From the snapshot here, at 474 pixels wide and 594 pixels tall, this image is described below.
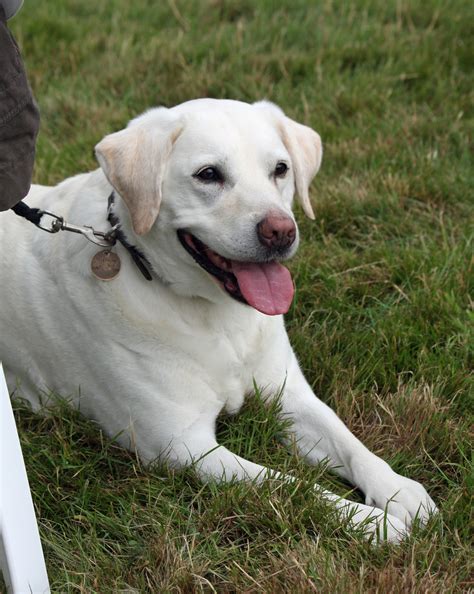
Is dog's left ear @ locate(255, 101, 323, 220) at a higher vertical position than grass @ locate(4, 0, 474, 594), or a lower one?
higher

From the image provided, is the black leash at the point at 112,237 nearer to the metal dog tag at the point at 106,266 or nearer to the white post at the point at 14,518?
the metal dog tag at the point at 106,266

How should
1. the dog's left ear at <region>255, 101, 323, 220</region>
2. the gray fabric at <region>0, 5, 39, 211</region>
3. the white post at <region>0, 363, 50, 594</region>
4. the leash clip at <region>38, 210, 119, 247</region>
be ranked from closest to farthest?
the white post at <region>0, 363, 50, 594</region> < the gray fabric at <region>0, 5, 39, 211</region> < the leash clip at <region>38, 210, 119, 247</region> < the dog's left ear at <region>255, 101, 323, 220</region>

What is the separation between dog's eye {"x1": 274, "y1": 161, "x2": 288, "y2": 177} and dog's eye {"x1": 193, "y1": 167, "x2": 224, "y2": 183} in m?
0.20

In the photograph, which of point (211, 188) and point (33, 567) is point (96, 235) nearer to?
point (211, 188)

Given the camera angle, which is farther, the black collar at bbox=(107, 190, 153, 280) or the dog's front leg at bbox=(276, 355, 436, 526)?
the black collar at bbox=(107, 190, 153, 280)

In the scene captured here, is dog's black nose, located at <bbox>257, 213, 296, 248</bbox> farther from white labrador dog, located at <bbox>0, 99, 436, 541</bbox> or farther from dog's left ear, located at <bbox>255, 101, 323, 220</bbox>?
dog's left ear, located at <bbox>255, 101, 323, 220</bbox>

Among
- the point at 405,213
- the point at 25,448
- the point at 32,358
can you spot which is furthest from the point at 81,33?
the point at 25,448

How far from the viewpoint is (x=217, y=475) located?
256 cm

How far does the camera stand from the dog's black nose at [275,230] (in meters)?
2.48

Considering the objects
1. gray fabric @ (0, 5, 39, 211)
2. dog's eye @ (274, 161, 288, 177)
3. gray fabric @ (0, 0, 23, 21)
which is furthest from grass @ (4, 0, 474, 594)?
gray fabric @ (0, 0, 23, 21)

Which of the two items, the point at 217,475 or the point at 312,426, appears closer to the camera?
the point at 217,475

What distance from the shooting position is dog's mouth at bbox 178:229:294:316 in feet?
8.46

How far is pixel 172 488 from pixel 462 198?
6.69ft

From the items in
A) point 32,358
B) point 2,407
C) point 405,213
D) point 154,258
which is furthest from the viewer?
point 405,213
